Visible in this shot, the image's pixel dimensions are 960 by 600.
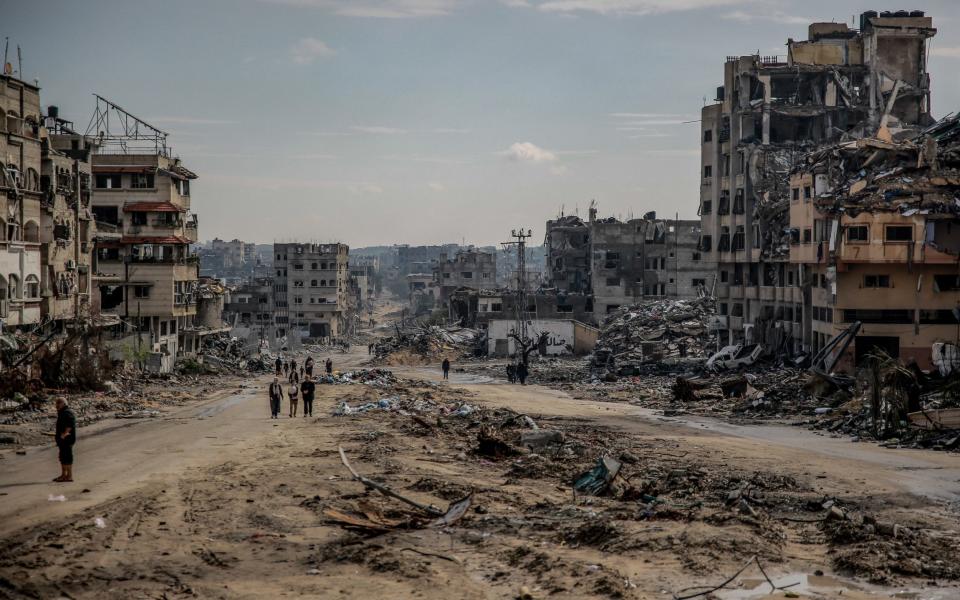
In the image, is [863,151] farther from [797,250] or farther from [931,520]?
[931,520]

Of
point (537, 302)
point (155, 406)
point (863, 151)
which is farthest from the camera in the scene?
point (537, 302)

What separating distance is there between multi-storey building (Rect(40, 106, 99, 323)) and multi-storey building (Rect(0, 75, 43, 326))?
6.39ft

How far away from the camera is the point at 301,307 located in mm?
134375

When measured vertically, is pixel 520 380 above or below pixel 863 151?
below

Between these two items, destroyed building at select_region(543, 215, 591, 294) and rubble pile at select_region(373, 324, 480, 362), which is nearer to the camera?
rubble pile at select_region(373, 324, 480, 362)


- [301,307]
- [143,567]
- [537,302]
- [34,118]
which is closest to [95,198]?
[34,118]

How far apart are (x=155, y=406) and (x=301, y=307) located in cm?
8944

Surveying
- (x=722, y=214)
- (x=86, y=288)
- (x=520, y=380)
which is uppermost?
(x=722, y=214)

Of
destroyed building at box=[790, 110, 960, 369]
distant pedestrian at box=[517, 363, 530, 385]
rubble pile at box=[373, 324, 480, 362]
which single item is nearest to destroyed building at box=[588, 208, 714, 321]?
rubble pile at box=[373, 324, 480, 362]

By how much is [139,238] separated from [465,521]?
53365 mm

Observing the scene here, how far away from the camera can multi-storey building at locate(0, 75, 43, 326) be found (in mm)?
46062

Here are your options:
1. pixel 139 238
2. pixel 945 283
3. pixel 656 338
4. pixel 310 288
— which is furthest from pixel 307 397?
pixel 310 288

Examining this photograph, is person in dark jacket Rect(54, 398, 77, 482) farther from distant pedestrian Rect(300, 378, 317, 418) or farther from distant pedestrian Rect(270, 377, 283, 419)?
distant pedestrian Rect(300, 378, 317, 418)

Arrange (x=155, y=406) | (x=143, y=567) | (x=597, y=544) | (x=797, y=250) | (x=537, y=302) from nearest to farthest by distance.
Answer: (x=143, y=567)
(x=597, y=544)
(x=155, y=406)
(x=797, y=250)
(x=537, y=302)
